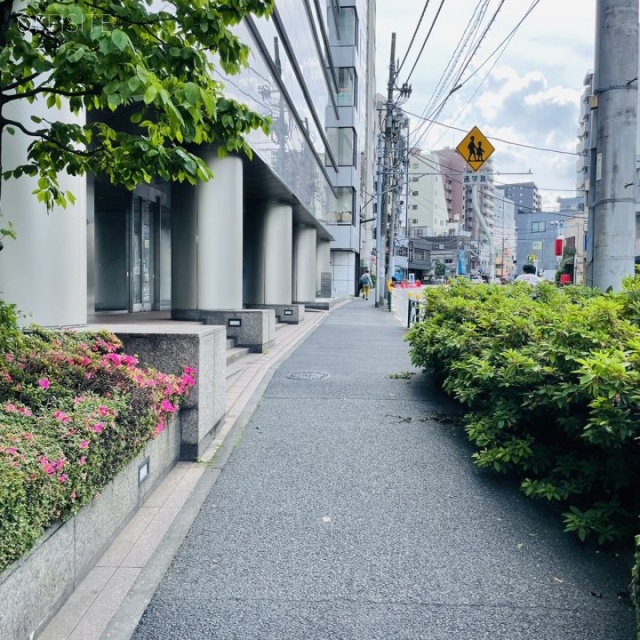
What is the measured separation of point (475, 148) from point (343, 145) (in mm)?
26610

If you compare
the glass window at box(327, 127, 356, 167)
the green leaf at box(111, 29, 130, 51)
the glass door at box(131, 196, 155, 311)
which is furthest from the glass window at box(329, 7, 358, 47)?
the green leaf at box(111, 29, 130, 51)

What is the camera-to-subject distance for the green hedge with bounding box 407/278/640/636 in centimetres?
342

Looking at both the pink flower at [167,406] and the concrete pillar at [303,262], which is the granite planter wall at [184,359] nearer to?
the pink flower at [167,406]

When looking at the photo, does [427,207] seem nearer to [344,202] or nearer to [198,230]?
[344,202]

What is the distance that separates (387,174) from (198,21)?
30.3 meters

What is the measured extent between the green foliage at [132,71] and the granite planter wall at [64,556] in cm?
197

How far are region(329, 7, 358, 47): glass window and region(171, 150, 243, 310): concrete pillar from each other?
1168 inches

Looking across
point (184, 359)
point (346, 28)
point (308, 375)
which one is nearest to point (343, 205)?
point (346, 28)

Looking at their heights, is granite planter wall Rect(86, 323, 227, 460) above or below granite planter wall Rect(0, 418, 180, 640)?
above

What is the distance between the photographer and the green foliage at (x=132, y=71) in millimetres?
3004

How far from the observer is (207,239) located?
11.8m

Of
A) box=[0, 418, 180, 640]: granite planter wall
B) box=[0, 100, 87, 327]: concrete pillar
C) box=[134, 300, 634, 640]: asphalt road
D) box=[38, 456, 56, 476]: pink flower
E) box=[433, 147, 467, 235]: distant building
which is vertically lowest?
box=[134, 300, 634, 640]: asphalt road

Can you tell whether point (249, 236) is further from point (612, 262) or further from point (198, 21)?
point (198, 21)

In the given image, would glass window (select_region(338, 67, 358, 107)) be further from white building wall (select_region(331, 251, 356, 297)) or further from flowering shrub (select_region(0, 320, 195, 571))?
flowering shrub (select_region(0, 320, 195, 571))
